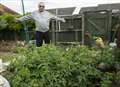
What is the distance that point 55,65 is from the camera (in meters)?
6.65

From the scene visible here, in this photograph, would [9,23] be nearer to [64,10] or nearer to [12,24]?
[12,24]

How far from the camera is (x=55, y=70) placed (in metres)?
6.57

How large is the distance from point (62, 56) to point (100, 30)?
701 cm

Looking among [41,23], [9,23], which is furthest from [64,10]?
[41,23]

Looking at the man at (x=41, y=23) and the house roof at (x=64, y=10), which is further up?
the man at (x=41, y=23)

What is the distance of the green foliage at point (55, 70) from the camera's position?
6445mm

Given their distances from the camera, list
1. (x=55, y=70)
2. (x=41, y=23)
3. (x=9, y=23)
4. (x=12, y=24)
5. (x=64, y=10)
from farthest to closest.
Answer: (x=64, y=10)
(x=9, y=23)
(x=12, y=24)
(x=41, y=23)
(x=55, y=70)

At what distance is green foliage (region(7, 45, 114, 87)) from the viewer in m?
6.45

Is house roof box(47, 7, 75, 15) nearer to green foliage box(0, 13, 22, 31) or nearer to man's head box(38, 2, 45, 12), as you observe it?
green foliage box(0, 13, 22, 31)

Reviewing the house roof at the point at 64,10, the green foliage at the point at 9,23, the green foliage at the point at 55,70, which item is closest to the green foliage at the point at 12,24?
the green foliage at the point at 9,23

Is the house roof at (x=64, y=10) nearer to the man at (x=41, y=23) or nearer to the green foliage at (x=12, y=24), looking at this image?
the green foliage at (x=12, y=24)

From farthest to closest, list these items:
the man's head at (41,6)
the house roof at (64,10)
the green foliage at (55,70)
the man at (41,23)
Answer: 1. the house roof at (64,10)
2. the man at (41,23)
3. the man's head at (41,6)
4. the green foliage at (55,70)

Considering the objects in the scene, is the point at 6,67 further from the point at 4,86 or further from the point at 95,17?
the point at 95,17

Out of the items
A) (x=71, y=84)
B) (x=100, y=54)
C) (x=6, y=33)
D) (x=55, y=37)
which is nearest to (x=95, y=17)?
(x=55, y=37)
